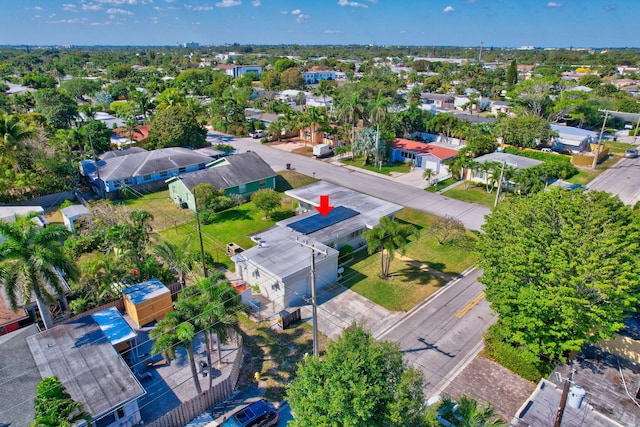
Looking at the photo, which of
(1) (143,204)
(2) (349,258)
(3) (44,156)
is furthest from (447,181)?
(3) (44,156)

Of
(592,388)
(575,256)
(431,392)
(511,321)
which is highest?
(575,256)

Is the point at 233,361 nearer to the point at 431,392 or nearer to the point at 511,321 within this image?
the point at 431,392

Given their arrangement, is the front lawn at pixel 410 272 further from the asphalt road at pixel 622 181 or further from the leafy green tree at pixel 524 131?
the leafy green tree at pixel 524 131

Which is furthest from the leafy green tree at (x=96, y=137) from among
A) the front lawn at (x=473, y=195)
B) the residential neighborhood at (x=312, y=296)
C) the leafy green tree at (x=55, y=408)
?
the front lawn at (x=473, y=195)

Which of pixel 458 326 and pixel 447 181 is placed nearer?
pixel 458 326

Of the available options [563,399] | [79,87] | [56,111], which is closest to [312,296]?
[563,399]

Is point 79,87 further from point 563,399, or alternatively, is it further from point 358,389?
point 563,399

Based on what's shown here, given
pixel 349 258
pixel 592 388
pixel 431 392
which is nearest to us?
pixel 592 388
